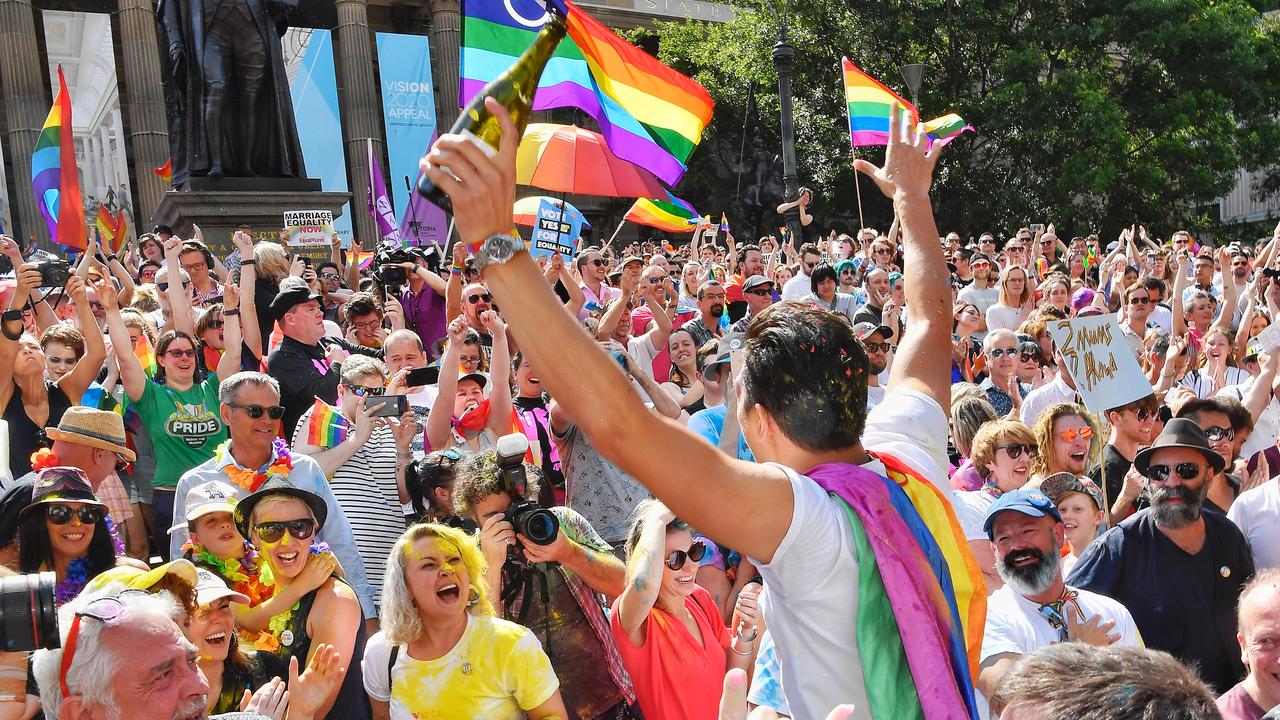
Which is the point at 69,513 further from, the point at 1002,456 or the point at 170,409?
the point at 1002,456

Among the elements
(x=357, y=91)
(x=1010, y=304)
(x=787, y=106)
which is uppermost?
(x=357, y=91)

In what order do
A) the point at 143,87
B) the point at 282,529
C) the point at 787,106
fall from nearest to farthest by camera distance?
the point at 282,529
the point at 787,106
the point at 143,87

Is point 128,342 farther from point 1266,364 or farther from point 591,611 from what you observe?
point 1266,364

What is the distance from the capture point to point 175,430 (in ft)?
21.4

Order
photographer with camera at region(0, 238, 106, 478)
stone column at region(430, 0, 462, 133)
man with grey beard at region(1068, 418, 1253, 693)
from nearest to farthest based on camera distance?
man with grey beard at region(1068, 418, 1253, 693) < photographer with camera at region(0, 238, 106, 478) < stone column at region(430, 0, 462, 133)

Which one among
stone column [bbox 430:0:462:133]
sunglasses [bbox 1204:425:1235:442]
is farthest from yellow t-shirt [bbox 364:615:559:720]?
stone column [bbox 430:0:462:133]

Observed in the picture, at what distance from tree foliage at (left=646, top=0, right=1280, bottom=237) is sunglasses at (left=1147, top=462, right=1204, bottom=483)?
25457mm

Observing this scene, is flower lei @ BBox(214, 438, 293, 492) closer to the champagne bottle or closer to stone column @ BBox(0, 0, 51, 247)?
the champagne bottle

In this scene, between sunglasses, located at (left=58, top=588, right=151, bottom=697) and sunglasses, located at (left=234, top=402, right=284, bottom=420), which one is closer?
sunglasses, located at (left=58, top=588, right=151, bottom=697)

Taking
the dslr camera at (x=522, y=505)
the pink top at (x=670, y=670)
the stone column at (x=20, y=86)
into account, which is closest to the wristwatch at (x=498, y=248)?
the dslr camera at (x=522, y=505)

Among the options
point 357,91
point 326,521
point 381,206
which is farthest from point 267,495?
point 357,91

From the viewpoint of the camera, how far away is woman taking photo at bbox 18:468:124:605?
14.0 ft

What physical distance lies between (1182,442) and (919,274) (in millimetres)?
2772

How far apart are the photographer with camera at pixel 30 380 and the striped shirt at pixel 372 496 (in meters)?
1.49
